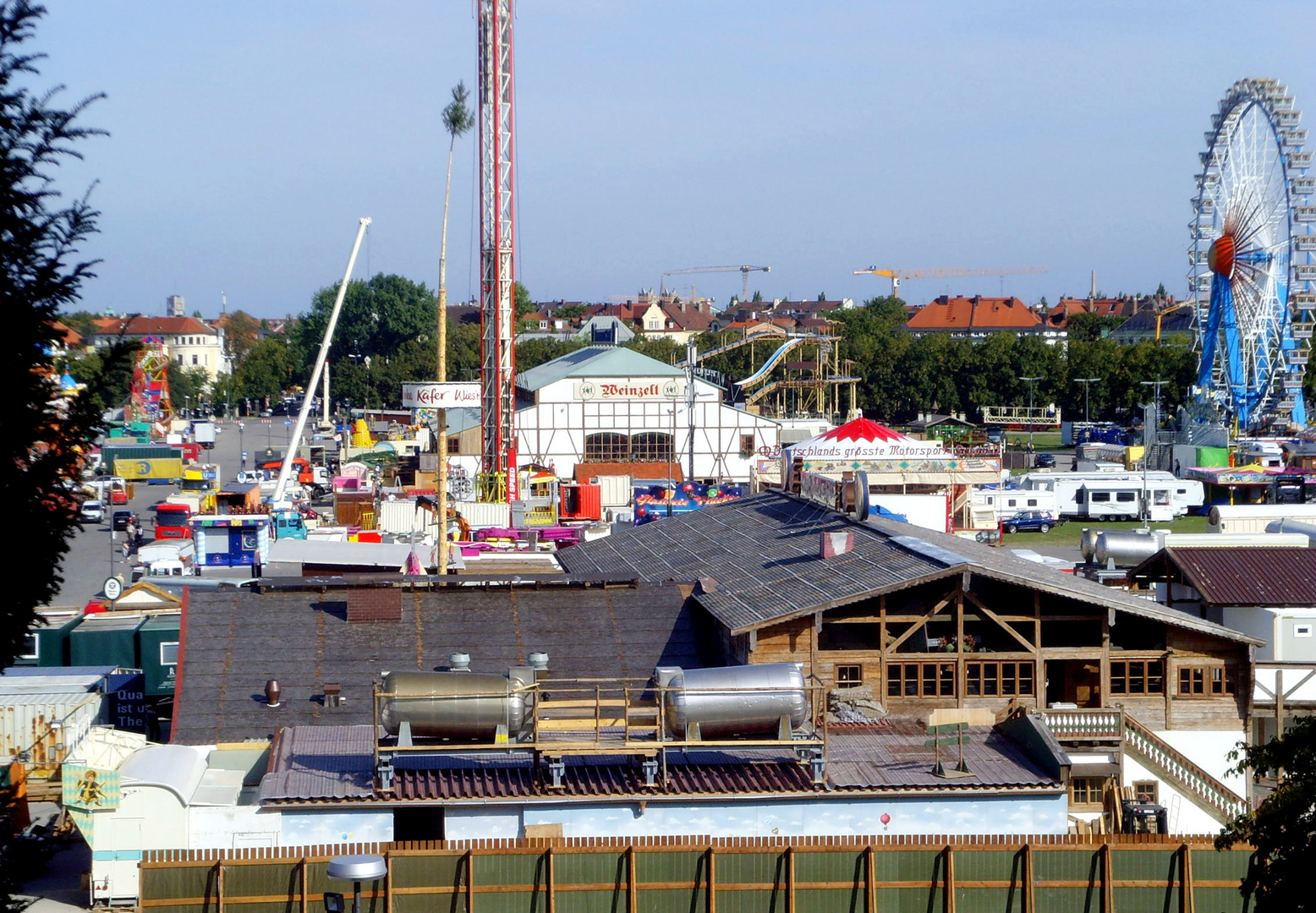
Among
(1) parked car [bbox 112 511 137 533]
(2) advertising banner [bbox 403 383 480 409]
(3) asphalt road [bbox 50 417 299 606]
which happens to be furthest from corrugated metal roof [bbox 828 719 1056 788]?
(1) parked car [bbox 112 511 137 533]

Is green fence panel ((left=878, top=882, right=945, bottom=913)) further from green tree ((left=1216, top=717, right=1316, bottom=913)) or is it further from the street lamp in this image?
the street lamp

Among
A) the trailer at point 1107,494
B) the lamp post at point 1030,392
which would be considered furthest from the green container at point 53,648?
the lamp post at point 1030,392

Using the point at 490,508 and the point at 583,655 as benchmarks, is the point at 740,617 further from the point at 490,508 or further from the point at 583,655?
the point at 490,508

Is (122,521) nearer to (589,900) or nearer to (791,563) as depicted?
(791,563)

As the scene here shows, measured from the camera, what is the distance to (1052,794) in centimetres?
1709

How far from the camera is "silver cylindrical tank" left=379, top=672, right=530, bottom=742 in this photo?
16719 mm

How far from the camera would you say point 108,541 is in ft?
188

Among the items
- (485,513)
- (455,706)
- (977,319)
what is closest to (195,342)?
(977,319)

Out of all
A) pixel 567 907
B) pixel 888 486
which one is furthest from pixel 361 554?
pixel 888 486

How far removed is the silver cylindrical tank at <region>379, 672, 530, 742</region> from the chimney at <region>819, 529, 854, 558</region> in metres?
8.52

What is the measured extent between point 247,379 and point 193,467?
75711 mm

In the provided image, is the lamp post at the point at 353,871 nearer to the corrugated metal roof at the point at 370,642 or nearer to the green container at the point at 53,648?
the corrugated metal roof at the point at 370,642

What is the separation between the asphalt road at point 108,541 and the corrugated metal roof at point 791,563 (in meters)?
9.98

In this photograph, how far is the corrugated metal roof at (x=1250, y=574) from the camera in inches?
1009
